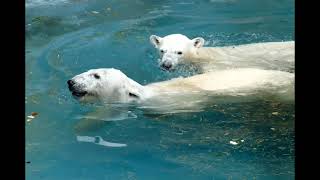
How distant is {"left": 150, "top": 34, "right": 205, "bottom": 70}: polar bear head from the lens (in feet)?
22.2

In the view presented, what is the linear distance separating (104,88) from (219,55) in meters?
2.34

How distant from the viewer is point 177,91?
5699mm

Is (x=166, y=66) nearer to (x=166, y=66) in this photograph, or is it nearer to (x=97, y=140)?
(x=166, y=66)

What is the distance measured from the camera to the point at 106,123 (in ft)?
17.6

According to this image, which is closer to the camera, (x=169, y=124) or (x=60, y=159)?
(x=60, y=159)

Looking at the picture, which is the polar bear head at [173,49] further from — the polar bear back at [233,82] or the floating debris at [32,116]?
the floating debris at [32,116]

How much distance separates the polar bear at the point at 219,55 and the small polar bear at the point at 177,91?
3.73 ft

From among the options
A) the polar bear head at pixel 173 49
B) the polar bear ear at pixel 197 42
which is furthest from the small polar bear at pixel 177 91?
the polar bear ear at pixel 197 42

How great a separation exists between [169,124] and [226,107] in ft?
2.24

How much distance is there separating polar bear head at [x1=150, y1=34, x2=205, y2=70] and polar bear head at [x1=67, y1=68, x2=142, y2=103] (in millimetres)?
1157

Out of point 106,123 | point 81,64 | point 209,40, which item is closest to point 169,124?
point 106,123

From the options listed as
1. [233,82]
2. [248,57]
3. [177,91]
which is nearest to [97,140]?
[177,91]

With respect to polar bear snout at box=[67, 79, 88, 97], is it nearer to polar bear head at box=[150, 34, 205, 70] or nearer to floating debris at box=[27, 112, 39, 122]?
floating debris at box=[27, 112, 39, 122]
